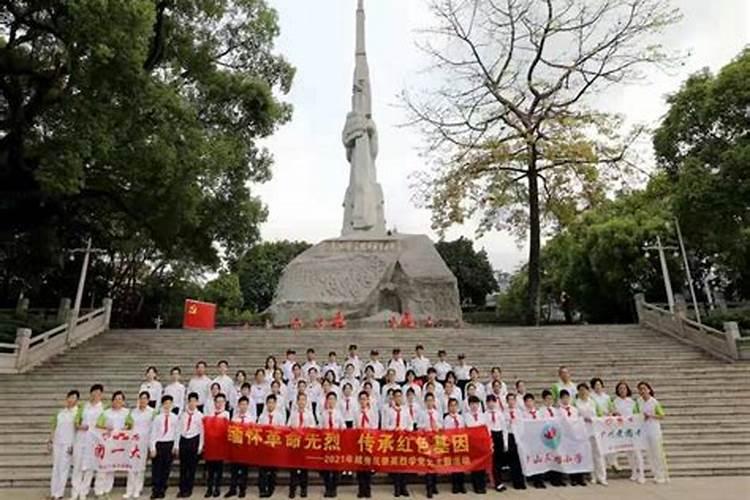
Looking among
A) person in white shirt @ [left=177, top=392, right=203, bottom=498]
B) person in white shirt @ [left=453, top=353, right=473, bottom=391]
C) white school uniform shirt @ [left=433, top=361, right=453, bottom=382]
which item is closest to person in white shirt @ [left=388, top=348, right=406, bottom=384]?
white school uniform shirt @ [left=433, top=361, right=453, bottom=382]

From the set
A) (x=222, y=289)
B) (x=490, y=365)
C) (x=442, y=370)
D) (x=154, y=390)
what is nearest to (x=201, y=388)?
(x=154, y=390)

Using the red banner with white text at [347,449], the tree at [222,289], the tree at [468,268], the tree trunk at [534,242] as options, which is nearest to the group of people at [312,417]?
the red banner with white text at [347,449]

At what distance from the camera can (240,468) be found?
6.68m

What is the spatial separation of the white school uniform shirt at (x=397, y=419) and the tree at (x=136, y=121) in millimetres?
7299

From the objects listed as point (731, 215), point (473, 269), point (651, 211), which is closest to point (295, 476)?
point (731, 215)

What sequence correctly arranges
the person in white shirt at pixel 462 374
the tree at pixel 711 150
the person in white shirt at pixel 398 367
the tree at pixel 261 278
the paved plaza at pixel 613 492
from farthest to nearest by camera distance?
1. the tree at pixel 261 278
2. the tree at pixel 711 150
3. the person in white shirt at pixel 398 367
4. the person in white shirt at pixel 462 374
5. the paved plaza at pixel 613 492

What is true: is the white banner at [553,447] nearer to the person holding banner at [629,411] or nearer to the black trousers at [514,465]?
the black trousers at [514,465]

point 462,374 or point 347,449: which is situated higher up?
point 462,374

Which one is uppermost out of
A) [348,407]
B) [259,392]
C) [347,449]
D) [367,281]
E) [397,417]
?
[367,281]

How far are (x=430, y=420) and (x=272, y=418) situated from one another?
1878 mm

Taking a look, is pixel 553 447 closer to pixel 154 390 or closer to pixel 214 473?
pixel 214 473

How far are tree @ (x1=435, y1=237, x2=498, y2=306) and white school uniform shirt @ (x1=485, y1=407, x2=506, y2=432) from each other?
108 feet

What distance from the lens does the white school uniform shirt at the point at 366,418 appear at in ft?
22.3

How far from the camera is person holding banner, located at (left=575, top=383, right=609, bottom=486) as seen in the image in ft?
22.8
